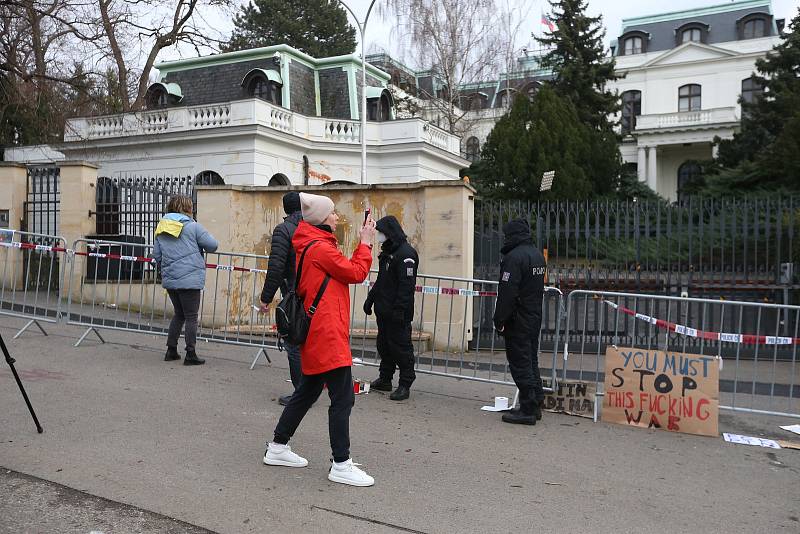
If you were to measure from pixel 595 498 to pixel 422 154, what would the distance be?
71.3 feet

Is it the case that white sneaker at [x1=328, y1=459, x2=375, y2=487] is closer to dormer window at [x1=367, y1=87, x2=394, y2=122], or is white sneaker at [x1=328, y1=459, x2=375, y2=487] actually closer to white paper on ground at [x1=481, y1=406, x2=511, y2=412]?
white paper on ground at [x1=481, y1=406, x2=511, y2=412]

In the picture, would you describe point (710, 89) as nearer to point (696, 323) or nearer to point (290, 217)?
point (696, 323)

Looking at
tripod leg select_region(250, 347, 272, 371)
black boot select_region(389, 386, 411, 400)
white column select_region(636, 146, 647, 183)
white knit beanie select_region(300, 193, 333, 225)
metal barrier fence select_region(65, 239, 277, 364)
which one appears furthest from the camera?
white column select_region(636, 146, 647, 183)

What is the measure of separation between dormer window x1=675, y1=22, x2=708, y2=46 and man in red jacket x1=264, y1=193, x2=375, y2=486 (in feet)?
165

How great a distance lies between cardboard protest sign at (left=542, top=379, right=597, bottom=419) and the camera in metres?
6.62

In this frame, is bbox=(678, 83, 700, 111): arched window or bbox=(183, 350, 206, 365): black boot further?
bbox=(678, 83, 700, 111): arched window

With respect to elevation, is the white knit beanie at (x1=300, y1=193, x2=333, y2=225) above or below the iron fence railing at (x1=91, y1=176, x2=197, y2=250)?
below

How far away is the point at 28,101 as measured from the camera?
17094 mm

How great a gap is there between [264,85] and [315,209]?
72.9 ft

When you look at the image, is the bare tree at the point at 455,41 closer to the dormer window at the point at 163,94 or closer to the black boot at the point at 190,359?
the dormer window at the point at 163,94

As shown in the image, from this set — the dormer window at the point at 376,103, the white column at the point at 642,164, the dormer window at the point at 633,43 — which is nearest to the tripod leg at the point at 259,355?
the dormer window at the point at 376,103

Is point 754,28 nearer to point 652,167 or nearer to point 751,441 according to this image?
point 652,167

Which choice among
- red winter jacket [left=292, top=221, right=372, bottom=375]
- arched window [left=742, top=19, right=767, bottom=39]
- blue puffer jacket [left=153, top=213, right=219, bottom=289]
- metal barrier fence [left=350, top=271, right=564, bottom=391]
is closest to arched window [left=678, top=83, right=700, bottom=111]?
arched window [left=742, top=19, right=767, bottom=39]

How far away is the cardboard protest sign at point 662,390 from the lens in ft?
20.4
